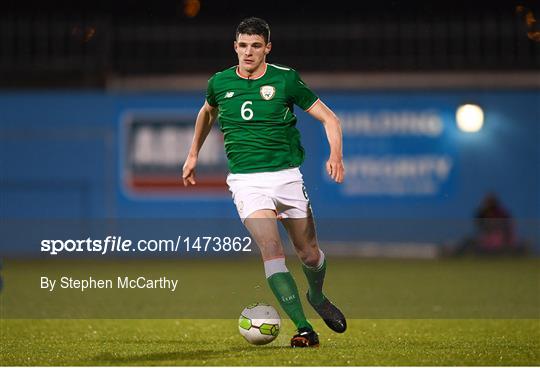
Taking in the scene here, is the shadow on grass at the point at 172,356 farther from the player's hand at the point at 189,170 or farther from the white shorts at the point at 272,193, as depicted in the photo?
the player's hand at the point at 189,170

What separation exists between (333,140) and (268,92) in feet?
1.65

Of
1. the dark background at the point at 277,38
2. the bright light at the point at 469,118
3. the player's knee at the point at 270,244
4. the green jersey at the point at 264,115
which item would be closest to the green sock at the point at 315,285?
the player's knee at the point at 270,244

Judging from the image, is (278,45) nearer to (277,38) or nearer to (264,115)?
(277,38)

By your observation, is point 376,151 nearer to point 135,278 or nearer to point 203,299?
point 135,278

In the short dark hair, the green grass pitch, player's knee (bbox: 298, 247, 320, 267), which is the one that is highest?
the short dark hair

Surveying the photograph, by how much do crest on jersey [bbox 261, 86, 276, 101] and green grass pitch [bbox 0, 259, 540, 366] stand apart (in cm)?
152

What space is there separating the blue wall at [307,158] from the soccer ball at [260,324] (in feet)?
39.1

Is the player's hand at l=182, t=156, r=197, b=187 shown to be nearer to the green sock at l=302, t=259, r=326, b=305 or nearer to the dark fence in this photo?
the green sock at l=302, t=259, r=326, b=305

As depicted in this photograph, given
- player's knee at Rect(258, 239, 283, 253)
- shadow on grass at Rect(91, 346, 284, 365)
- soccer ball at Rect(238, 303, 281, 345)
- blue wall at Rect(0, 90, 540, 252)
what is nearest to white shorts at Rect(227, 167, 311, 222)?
player's knee at Rect(258, 239, 283, 253)

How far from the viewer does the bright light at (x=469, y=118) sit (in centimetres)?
1905

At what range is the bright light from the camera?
1905 centimetres

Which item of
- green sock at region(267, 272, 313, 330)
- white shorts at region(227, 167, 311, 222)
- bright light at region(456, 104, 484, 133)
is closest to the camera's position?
green sock at region(267, 272, 313, 330)

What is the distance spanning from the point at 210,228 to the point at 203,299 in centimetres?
718

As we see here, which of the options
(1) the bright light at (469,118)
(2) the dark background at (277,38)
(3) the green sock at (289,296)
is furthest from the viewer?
(2) the dark background at (277,38)
